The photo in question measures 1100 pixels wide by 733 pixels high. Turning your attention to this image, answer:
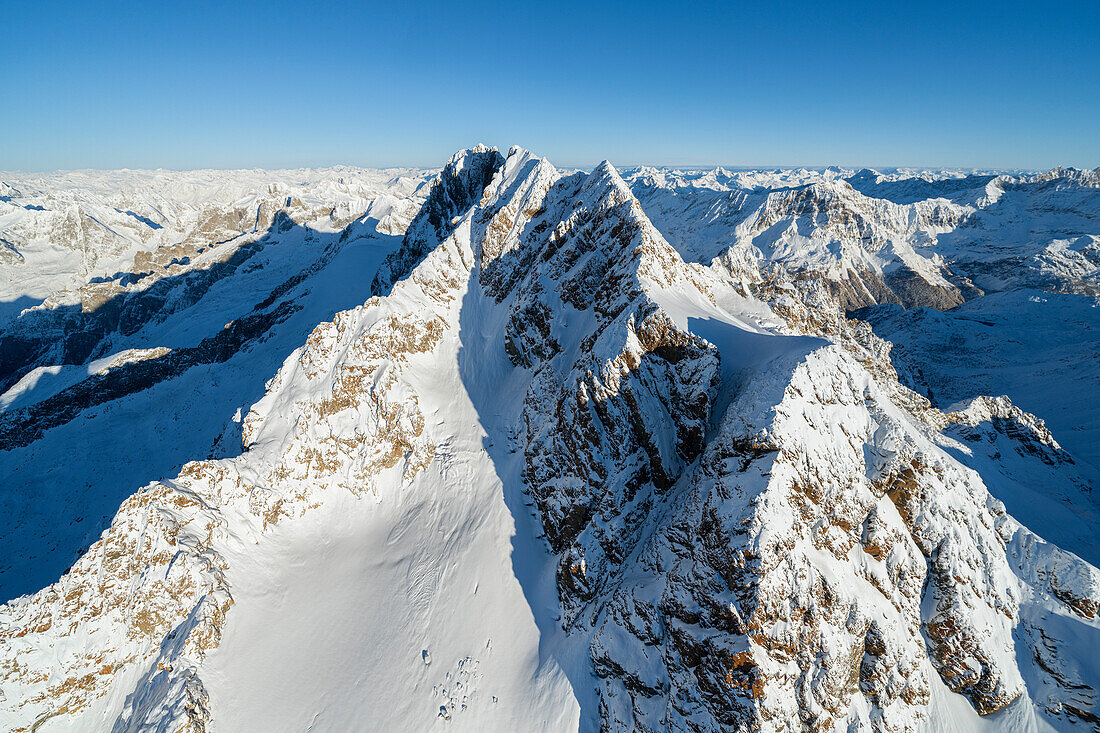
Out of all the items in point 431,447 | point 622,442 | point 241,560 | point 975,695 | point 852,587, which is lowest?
point 241,560

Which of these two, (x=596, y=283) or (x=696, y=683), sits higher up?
(x=596, y=283)

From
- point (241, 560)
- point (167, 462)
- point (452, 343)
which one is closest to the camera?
point (241, 560)

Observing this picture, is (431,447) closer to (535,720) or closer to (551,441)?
(551,441)

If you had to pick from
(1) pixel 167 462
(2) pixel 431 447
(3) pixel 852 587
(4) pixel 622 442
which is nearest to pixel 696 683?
(3) pixel 852 587

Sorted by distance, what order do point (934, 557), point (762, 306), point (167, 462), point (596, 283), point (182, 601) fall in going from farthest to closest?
point (167, 462)
point (762, 306)
point (596, 283)
point (182, 601)
point (934, 557)

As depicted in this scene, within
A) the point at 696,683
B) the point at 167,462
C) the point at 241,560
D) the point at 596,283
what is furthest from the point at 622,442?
the point at 167,462

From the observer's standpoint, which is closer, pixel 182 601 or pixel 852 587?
pixel 852 587

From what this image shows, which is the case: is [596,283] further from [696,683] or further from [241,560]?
[241,560]
